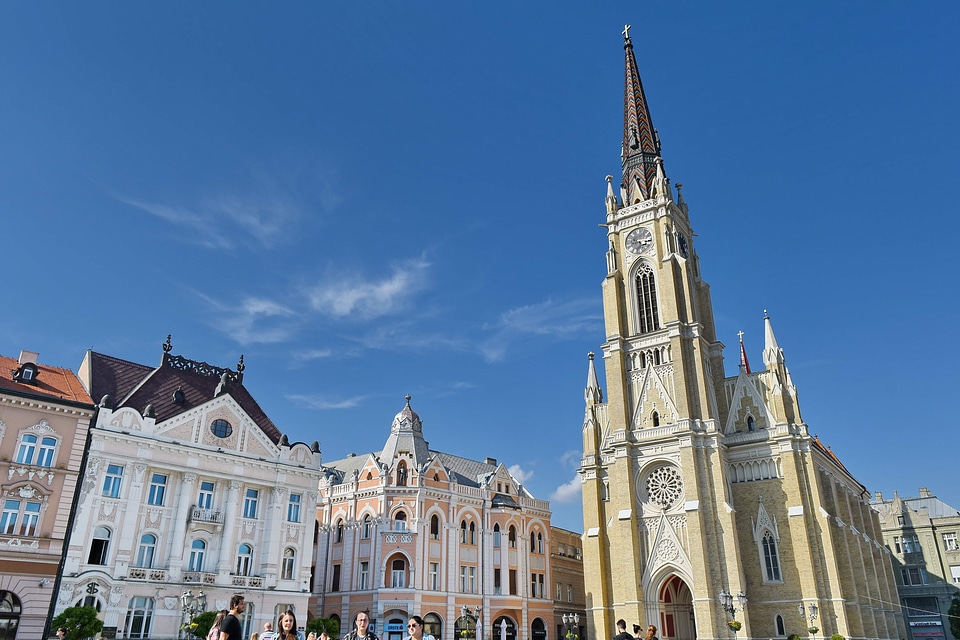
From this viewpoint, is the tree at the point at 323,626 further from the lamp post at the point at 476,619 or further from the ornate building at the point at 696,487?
the ornate building at the point at 696,487

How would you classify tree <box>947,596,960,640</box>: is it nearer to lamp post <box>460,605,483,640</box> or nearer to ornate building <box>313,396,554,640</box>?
ornate building <box>313,396,554,640</box>

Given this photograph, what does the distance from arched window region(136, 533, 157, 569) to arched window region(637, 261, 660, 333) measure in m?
35.2

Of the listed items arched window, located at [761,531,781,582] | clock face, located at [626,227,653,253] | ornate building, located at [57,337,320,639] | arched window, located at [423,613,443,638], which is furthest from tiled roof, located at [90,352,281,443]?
arched window, located at [761,531,781,582]

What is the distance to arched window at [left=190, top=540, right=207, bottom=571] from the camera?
124ft

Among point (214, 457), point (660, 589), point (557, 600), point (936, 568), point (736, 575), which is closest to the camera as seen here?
point (214, 457)

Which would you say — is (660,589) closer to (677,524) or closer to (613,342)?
(677,524)

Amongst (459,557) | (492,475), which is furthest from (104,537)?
(492,475)

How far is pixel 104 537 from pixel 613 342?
3495 cm

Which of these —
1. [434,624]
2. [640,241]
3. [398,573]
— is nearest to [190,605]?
[398,573]

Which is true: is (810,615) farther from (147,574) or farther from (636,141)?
(636,141)

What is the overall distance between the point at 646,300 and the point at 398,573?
1071 inches

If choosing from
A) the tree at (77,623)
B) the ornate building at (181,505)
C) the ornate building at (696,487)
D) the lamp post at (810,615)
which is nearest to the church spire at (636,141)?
the ornate building at (696,487)

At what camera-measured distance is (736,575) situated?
4278 centimetres

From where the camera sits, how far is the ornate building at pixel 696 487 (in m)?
43.4
